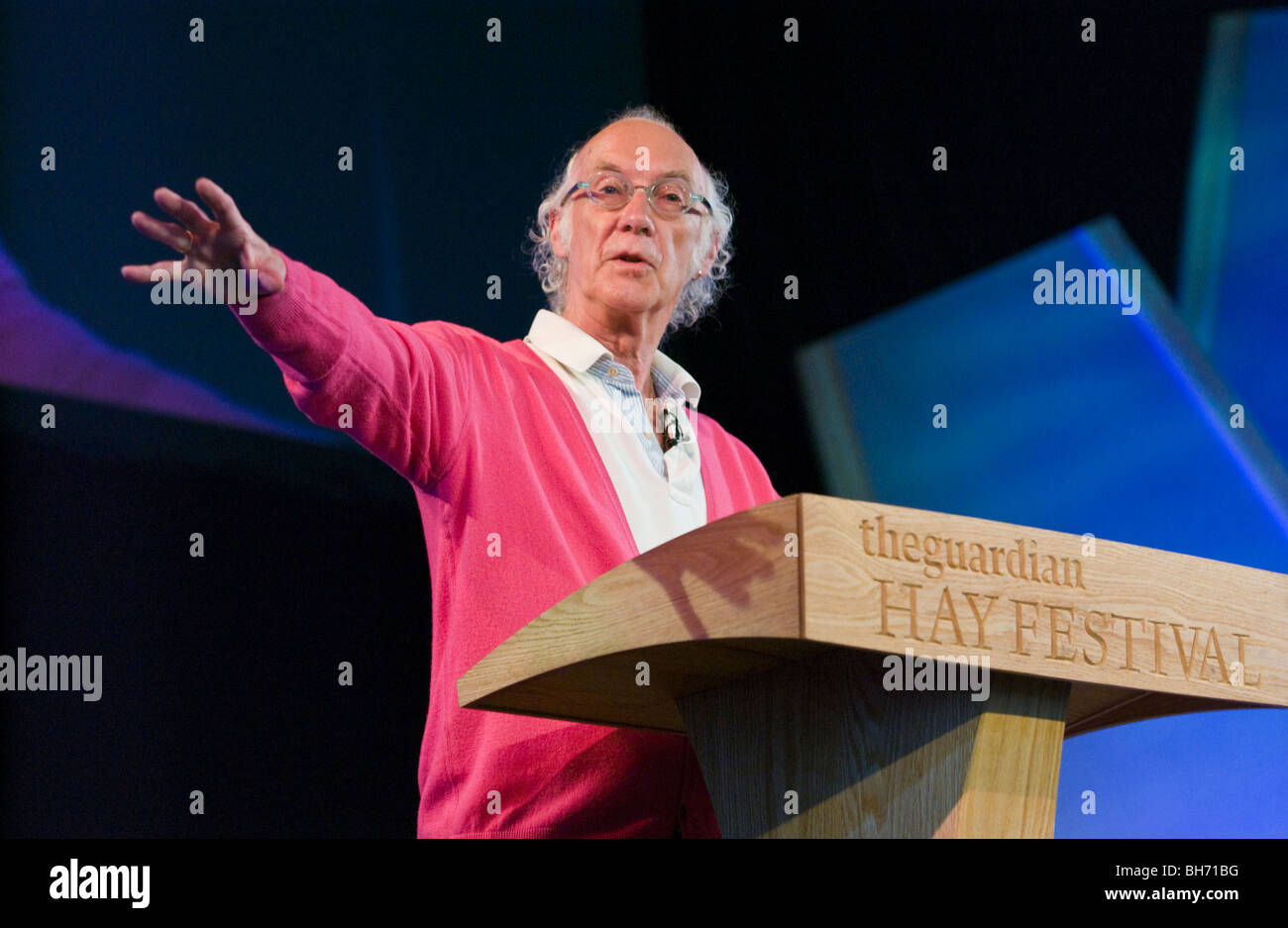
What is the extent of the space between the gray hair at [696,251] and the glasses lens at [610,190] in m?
0.09

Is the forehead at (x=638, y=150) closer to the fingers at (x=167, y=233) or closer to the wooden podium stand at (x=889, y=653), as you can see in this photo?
the fingers at (x=167, y=233)

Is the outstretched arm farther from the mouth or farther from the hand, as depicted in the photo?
the mouth

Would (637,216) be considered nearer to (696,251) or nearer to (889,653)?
(696,251)

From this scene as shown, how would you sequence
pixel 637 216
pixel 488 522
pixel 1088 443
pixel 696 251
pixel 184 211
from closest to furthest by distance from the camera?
pixel 184 211
pixel 488 522
pixel 637 216
pixel 696 251
pixel 1088 443

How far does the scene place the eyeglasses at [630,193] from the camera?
217 centimetres

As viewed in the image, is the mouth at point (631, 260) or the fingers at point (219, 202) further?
the mouth at point (631, 260)

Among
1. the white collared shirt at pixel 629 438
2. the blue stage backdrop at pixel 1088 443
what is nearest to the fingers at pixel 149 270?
the white collared shirt at pixel 629 438

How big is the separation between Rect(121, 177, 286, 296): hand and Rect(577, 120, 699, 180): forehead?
0.84 meters

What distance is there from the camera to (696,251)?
7.43ft

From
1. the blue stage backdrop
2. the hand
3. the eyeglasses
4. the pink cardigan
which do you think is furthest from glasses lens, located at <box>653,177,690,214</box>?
the hand

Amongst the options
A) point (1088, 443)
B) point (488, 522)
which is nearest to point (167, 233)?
point (488, 522)

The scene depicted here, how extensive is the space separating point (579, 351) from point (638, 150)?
0.36 metres
